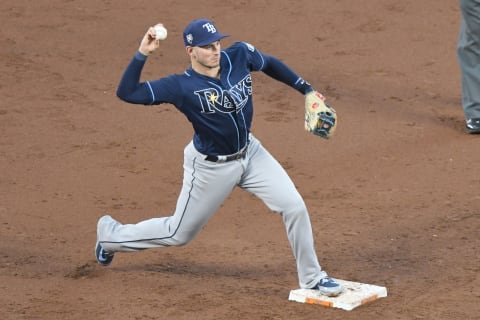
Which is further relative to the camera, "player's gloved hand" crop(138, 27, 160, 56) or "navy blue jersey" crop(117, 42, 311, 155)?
"navy blue jersey" crop(117, 42, 311, 155)

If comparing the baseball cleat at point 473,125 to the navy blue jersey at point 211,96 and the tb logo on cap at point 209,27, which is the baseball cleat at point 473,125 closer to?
the navy blue jersey at point 211,96

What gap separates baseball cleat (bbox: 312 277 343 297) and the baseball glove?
3.20 feet

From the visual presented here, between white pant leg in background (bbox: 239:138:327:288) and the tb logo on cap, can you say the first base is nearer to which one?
white pant leg in background (bbox: 239:138:327:288)

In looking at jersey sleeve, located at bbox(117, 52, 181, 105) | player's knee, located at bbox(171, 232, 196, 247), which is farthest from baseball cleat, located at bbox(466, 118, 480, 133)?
jersey sleeve, located at bbox(117, 52, 181, 105)

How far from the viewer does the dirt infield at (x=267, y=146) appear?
7582mm

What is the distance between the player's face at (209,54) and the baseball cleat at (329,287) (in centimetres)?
158

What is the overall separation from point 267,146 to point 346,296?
327cm

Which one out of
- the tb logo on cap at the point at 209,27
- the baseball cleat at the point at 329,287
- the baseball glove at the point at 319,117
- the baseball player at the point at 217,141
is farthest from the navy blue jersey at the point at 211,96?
the baseball cleat at the point at 329,287

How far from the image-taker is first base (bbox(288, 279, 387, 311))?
23.7ft

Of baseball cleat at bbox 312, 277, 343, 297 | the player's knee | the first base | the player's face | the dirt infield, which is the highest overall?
the player's face

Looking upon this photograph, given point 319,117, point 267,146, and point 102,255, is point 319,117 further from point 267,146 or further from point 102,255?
point 267,146

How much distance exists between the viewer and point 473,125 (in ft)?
34.3

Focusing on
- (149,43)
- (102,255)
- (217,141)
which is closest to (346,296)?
(217,141)

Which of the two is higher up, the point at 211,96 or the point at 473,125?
the point at 211,96
